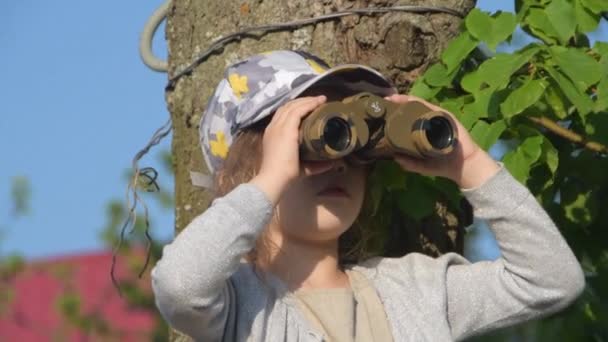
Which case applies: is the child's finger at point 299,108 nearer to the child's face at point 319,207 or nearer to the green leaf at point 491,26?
the child's face at point 319,207

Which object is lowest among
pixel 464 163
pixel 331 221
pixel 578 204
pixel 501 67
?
pixel 578 204

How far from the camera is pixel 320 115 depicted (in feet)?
8.27

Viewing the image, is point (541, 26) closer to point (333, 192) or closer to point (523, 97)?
point (523, 97)

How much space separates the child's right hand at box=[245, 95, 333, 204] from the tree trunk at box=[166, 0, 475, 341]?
1.71ft

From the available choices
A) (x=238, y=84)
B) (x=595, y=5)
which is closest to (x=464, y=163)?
(x=238, y=84)

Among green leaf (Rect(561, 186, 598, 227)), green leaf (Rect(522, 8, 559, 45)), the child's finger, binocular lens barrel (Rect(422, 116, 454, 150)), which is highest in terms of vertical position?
green leaf (Rect(522, 8, 559, 45))

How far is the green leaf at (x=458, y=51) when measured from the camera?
118 inches

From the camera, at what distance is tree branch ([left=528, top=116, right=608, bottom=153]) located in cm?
305

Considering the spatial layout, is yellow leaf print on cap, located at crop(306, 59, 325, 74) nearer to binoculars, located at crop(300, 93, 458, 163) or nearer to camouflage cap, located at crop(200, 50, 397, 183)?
camouflage cap, located at crop(200, 50, 397, 183)

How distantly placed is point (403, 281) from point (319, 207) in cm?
21

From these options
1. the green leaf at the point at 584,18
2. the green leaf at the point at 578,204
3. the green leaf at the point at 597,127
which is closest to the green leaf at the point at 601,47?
the green leaf at the point at 584,18

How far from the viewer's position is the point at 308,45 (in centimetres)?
313

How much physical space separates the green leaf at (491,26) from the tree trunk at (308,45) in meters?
0.15

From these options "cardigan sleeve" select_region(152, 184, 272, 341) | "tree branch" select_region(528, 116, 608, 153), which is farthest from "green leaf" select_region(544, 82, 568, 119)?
"cardigan sleeve" select_region(152, 184, 272, 341)
